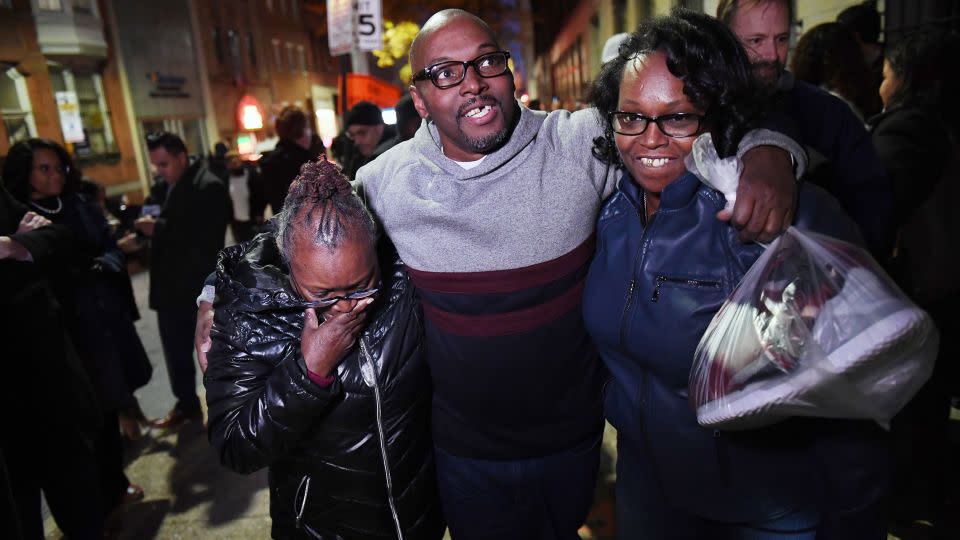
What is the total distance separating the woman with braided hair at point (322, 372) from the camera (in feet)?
5.47

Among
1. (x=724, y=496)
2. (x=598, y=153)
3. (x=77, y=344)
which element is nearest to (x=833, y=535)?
(x=724, y=496)

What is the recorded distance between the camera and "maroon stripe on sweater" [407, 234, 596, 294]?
187 centimetres

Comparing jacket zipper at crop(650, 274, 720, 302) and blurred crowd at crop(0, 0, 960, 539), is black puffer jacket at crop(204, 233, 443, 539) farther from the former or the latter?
jacket zipper at crop(650, 274, 720, 302)

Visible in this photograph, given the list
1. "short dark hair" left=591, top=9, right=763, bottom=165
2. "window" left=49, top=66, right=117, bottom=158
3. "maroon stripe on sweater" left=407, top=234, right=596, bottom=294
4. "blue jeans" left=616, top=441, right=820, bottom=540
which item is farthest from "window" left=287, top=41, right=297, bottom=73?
"blue jeans" left=616, top=441, right=820, bottom=540

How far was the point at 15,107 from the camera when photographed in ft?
47.4

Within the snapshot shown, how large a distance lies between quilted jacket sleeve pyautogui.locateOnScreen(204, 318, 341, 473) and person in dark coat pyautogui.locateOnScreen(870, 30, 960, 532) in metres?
2.55

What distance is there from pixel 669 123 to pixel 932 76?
75.0 inches

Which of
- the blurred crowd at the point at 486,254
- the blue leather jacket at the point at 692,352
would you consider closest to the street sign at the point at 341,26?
the blurred crowd at the point at 486,254

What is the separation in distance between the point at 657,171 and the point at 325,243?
98cm

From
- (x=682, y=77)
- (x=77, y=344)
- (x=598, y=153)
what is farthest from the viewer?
(x=77, y=344)

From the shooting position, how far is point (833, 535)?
5.06 feet

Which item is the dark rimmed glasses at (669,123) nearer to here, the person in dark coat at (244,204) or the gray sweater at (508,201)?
the gray sweater at (508,201)

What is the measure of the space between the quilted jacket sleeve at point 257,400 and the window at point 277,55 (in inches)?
1220

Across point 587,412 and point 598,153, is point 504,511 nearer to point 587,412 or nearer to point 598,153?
point 587,412
